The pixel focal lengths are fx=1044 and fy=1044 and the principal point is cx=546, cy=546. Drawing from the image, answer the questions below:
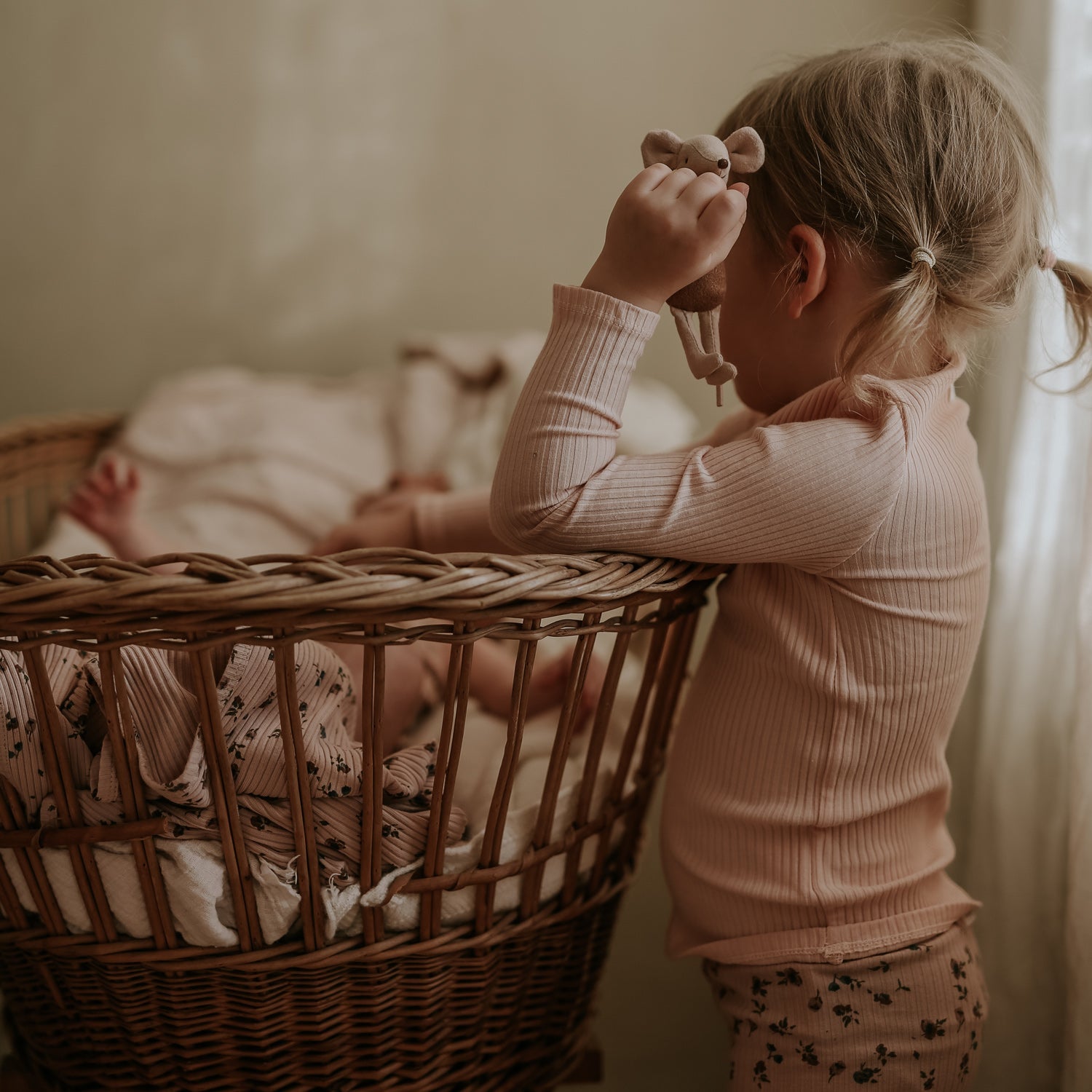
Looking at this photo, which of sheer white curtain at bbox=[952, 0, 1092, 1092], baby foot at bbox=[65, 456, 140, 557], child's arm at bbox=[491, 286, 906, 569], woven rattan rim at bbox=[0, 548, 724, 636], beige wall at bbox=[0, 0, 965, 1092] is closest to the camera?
woven rattan rim at bbox=[0, 548, 724, 636]

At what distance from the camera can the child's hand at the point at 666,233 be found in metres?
0.62

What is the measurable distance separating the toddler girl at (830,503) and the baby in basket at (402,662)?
5.2 inches

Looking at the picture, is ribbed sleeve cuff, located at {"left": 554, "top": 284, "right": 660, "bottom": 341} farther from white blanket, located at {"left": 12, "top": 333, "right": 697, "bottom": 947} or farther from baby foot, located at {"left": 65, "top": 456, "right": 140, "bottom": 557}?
baby foot, located at {"left": 65, "top": 456, "right": 140, "bottom": 557}

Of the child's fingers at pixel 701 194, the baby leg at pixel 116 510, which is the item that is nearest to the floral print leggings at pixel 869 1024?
the child's fingers at pixel 701 194

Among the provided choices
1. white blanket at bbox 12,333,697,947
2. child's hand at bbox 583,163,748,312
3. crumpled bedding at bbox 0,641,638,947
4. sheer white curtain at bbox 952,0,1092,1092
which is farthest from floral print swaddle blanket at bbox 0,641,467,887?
sheer white curtain at bbox 952,0,1092,1092

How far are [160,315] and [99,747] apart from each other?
3.28 ft

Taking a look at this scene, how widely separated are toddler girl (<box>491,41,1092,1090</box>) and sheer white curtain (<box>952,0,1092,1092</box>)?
14 centimetres

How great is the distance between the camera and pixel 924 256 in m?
0.63

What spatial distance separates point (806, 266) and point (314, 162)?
98 centimetres

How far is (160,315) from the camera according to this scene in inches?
58.2

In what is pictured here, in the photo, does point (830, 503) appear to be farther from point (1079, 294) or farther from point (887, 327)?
point (1079, 294)

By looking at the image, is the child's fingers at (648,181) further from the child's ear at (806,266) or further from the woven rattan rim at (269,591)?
the woven rattan rim at (269,591)

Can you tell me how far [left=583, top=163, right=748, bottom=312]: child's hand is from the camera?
2.02 ft

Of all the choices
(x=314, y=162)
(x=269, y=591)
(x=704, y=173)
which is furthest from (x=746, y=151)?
(x=314, y=162)
